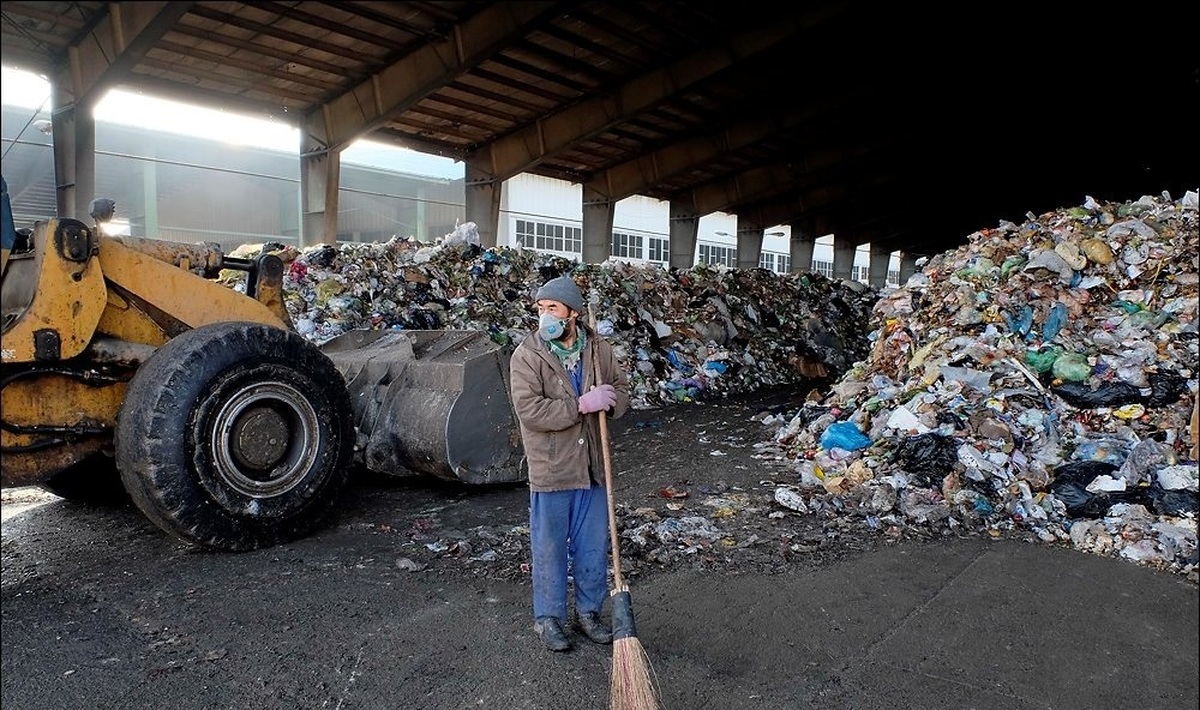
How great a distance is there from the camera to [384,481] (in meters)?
5.24

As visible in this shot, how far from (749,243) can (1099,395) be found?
15873 millimetres

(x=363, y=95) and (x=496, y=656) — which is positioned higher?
(x=363, y=95)

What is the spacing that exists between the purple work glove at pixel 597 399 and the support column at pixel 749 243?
59.9 feet

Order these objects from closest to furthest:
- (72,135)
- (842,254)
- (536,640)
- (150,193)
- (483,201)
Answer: (72,135)
(150,193)
(536,640)
(483,201)
(842,254)

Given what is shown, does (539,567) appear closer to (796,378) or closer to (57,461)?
(57,461)

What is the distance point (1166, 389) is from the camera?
476 centimetres

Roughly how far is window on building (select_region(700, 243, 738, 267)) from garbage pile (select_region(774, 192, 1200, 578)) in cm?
1905

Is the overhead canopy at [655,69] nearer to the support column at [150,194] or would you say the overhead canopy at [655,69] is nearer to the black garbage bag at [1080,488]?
the support column at [150,194]

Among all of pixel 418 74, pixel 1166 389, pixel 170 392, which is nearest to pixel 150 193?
pixel 418 74

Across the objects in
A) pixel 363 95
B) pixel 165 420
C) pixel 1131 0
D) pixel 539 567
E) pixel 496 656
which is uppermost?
pixel 1131 0

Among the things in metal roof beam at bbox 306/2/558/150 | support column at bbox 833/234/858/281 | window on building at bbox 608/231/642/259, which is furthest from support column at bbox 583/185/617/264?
metal roof beam at bbox 306/2/558/150

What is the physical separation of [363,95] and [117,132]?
59cm

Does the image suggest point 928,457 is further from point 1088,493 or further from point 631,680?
point 631,680

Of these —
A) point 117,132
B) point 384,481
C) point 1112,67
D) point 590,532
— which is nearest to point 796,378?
point 1112,67
